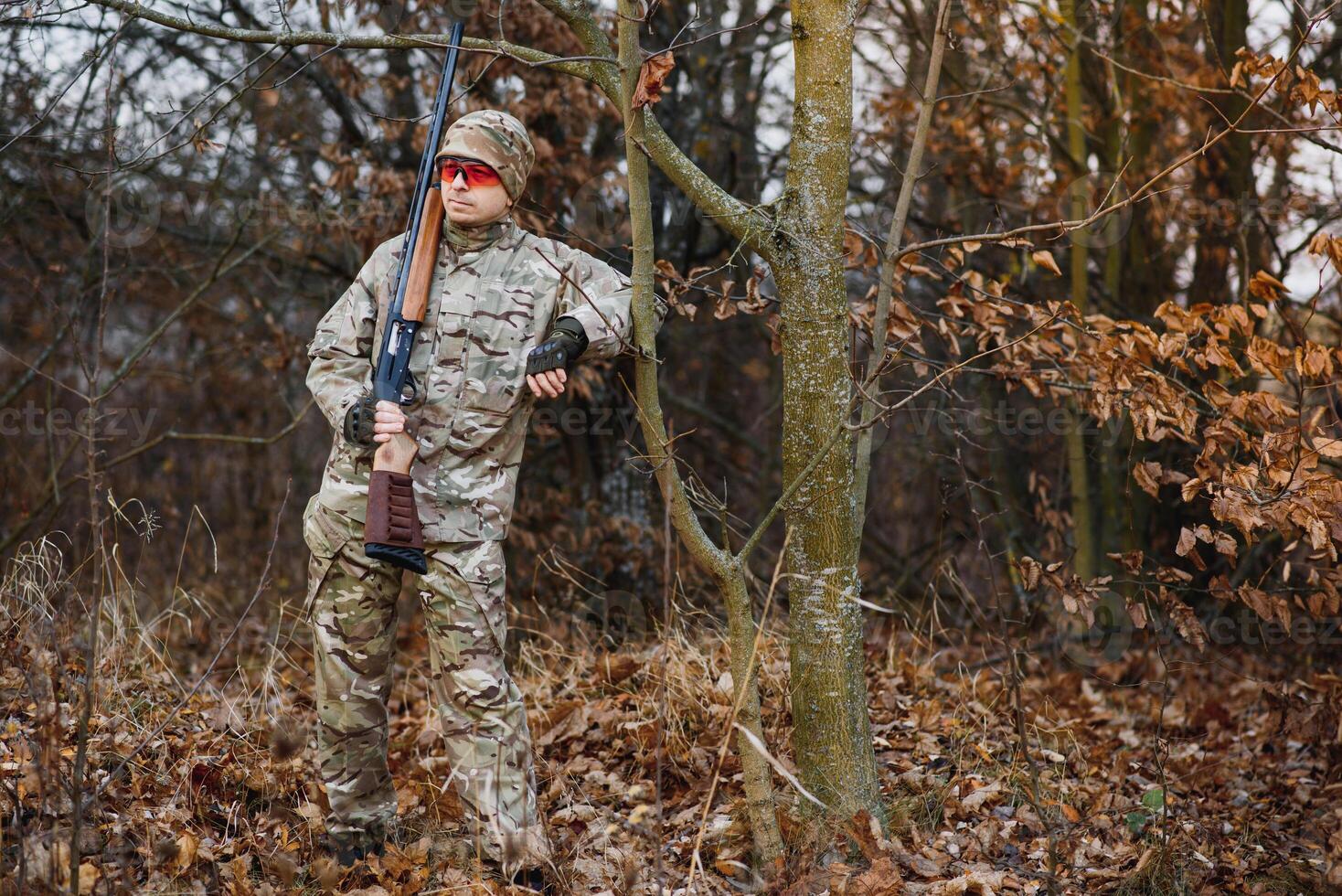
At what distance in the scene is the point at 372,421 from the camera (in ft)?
10.9

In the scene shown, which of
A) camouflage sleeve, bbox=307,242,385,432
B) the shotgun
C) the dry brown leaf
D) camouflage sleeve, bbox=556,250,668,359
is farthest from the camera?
camouflage sleeve, bbox=307,242,385,432

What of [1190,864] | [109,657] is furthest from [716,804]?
[109,657]

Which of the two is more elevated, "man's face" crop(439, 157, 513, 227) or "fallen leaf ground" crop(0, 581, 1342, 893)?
"man's face" crop(439, 157, 513, 227)

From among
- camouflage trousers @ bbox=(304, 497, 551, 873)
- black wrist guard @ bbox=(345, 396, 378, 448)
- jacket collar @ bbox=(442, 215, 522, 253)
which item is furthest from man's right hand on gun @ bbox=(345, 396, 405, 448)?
jacket collar @ bbox=(442, 215, 522, 253)

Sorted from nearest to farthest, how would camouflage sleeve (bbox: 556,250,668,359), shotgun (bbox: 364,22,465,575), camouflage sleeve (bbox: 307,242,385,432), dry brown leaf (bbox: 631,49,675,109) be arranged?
dry brown leaf (bbox: 631,49,675,109) < shotgun (bbox: 364,22,465,575) < camouflage sleeve (bbox: 556,250,668,359) < camouflage sleeve (bbox: 307,242,385,432)

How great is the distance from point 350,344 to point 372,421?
0.35 m

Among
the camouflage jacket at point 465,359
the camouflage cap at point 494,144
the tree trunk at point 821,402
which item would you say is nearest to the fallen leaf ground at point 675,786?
the tree trunk at point 821,402

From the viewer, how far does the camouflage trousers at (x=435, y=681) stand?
3.41 metres

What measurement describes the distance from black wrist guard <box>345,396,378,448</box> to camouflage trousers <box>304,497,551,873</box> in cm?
29

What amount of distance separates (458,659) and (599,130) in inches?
181

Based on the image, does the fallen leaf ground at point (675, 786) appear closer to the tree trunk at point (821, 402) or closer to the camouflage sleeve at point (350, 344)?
the tree trunk at point (821, 402)

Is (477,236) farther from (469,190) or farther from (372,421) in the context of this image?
(372,421)

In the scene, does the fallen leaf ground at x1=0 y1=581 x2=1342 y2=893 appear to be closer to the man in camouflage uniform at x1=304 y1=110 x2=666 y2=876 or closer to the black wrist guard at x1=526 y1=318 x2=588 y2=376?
the man in camouflage uniform at x1=304 y1=110 x2=666 y2=876

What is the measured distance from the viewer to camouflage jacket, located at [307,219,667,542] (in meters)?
3.43
